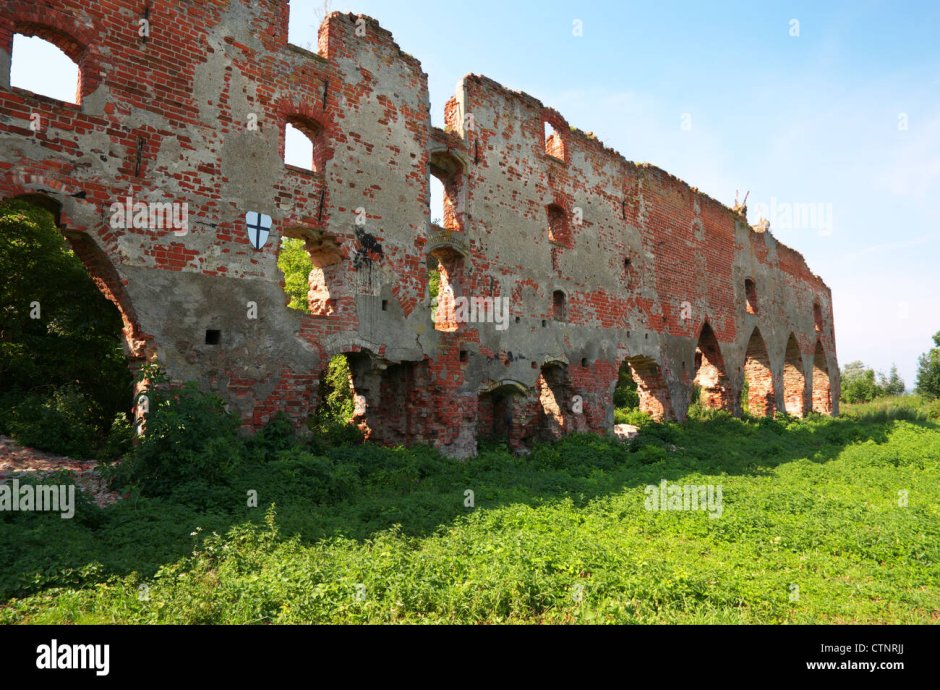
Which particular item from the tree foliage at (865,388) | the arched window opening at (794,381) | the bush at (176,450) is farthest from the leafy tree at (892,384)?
the bush at (176,450)

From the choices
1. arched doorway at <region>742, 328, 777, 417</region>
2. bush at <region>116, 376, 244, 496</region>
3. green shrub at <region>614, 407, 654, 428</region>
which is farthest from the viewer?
arched doorway at <region>742, 328, 777, 417</region>

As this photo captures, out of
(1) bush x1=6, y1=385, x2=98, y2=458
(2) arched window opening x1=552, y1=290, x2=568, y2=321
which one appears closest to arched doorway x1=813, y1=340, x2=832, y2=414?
(2) arched window opening x1=552, y1=290, x2=568, y2=321

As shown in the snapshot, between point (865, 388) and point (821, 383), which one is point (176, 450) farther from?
point (865, 388)

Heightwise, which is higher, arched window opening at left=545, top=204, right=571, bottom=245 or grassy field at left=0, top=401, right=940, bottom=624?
arched window opening at left=545, top=204, right=571, bottom=245

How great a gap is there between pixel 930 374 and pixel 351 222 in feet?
135

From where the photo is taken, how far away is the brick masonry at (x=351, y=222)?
7.34 meters

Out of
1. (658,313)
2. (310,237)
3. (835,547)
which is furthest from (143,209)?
(658,313)

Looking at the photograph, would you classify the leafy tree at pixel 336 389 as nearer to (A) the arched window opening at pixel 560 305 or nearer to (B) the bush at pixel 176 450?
(A) the arched window opening at pixel 560 305

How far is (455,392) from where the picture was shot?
10828 millimetres

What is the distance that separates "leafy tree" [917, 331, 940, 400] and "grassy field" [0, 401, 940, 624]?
34.0m

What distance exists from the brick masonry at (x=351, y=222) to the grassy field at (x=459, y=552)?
1871 millimetres

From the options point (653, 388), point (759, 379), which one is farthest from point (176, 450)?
point (759, 379)

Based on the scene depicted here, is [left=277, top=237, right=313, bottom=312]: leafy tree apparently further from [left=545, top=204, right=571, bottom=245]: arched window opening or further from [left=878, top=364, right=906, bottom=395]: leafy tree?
[left=878, top=364, right=906, bottom=395]: leafy tree

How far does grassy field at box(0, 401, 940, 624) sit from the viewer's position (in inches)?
166
